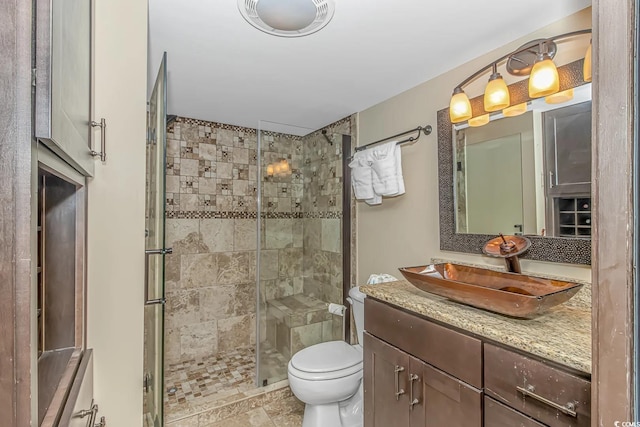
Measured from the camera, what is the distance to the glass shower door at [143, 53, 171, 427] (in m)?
1.34

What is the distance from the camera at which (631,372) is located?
1.56 ft

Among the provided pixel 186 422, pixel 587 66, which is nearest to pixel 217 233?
pixel 186 422

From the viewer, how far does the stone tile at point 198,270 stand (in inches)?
112

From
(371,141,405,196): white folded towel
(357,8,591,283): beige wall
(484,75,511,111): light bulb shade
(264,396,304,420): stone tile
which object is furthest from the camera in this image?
(264,396,304,420): stone tile

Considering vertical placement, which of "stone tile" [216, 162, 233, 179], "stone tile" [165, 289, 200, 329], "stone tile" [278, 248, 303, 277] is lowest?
"stone tile" [165, 289, 200, 329]

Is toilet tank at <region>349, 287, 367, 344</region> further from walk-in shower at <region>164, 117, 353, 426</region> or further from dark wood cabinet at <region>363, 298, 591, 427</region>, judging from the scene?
walk-in shower at <region>164, 117, 353, 426</region>

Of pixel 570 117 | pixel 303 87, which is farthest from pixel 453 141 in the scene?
pixel 303 87

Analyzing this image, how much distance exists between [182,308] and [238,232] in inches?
34.0

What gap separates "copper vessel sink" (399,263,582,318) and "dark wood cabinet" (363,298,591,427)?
0.49 ft

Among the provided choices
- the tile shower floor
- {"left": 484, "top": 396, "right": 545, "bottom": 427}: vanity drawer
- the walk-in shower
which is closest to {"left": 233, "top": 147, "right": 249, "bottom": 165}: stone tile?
the walk-in shower

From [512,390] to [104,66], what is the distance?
1862mm

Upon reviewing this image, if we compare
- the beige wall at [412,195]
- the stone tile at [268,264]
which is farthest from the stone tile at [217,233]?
the beige wall at [412,195]

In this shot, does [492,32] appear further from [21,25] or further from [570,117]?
[21,25]

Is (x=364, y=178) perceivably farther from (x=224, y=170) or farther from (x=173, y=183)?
(x=173, y=183)
